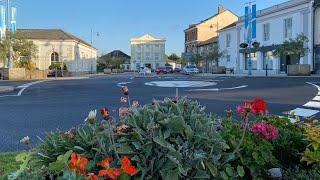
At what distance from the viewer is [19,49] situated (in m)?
57.3

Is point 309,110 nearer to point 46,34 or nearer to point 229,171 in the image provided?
point 229,171

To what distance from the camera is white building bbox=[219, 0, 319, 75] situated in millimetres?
55219

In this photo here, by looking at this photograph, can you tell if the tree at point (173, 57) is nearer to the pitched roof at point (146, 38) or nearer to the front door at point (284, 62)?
the pitched roof at point (146, 38)

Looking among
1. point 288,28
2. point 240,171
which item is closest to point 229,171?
point 240,171

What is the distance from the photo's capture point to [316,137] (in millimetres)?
4422

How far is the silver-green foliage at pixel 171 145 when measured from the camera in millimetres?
3732

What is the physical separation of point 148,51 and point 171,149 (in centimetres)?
13264

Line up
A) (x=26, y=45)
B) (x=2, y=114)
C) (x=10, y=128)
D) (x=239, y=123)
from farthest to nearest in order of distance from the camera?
(x=26, y=45) < (x=2, y=114) < (x=10, y=128) < (x=239, y=123)

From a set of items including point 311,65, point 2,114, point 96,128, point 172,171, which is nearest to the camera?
point 172,171

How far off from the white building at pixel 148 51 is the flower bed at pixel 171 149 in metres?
130

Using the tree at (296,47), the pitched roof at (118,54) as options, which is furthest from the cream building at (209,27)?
the tree at (296,47)

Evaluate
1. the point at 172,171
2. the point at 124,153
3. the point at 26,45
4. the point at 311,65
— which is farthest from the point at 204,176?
the point at 26,45

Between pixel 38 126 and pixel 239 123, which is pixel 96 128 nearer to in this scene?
pixel 239 123

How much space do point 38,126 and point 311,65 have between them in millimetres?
47033
